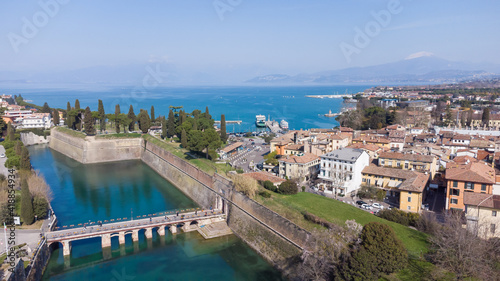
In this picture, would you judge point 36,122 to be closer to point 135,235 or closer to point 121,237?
point 121,237

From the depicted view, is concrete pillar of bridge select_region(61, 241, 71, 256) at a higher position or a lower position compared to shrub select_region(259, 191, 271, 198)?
lower

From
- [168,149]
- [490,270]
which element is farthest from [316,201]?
[168,149]

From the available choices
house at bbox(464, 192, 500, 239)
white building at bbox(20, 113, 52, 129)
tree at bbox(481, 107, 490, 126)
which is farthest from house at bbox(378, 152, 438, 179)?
white building at bbox(20, 113, 52, 129)

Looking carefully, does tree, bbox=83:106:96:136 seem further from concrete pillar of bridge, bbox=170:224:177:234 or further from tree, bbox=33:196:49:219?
concrete pillar of bridge, bbox=170:224:177:234

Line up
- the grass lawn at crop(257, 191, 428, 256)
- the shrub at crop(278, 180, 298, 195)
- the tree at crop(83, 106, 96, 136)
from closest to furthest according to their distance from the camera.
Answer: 1. the grass lawn at crop(257, 191, 428, 256)
2. the shrub at crop(278, 180, 298, 195)
3. the tree at crop(83, 106, 96, 136)

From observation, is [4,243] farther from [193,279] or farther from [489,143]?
[489,143]
